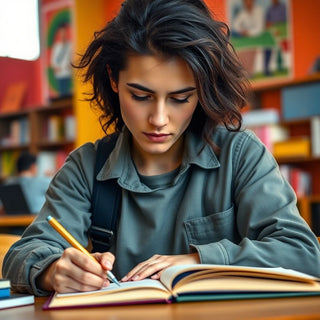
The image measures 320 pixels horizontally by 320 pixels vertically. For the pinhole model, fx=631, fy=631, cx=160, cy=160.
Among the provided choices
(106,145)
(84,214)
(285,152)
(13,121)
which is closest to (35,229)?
(84,214)

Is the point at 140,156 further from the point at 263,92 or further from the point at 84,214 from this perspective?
the point at 263,92

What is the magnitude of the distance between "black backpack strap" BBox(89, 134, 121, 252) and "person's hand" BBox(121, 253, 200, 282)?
0.34 metres

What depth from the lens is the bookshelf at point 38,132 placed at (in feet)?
23.9

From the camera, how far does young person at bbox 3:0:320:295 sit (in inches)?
52.1

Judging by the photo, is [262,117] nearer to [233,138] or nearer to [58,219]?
[233,138]

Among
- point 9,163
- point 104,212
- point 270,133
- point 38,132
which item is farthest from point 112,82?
point 9,163

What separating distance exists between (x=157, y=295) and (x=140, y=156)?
72 cm

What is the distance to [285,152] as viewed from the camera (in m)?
5.22

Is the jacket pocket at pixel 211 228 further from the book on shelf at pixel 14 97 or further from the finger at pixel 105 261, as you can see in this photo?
the book on shelf at pixel 14 97

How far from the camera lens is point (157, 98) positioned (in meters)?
1.38

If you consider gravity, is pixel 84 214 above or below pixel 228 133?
below

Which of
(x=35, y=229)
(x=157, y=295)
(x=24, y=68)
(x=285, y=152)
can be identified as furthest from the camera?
(x=24, y=68)

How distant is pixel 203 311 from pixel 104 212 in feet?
2.25

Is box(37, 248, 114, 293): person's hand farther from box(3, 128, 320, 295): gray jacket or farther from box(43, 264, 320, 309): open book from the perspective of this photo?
box(3, 128, 320, 295): gray jacket
